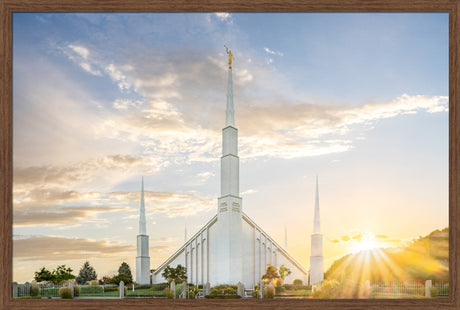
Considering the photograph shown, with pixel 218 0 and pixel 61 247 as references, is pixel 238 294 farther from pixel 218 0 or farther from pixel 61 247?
pixel 218 0

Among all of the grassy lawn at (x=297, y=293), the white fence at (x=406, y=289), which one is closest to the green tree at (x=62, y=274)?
the grassy lawn at (x=297, y=293)

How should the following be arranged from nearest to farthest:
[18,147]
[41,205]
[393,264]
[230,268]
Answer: [18,147] < [41,205] < [393,264] < [230,268]

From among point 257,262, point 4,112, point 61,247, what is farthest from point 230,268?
point 4,112

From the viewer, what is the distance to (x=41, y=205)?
5.51m

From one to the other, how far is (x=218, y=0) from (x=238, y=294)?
11.8 ft

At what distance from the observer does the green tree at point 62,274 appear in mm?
5695

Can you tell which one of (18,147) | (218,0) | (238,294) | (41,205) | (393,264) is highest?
(218,0)

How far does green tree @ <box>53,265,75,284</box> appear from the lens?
5695 mm

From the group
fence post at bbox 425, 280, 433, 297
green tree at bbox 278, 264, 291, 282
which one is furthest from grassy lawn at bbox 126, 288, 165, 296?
fence post at bbox 425, 280, 433, 297

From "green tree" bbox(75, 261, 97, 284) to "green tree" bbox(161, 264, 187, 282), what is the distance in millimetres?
907

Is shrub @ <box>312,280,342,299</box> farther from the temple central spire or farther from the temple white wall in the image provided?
the temple central spire

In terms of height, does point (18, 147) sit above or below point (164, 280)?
above

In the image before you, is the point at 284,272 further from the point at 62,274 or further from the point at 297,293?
the point at 62,274

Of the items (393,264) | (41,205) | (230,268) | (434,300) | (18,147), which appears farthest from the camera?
(230,268)
